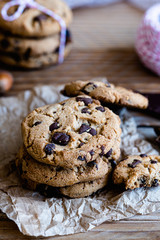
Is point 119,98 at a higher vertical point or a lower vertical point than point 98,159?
higher

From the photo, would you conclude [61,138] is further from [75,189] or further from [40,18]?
[40,18]

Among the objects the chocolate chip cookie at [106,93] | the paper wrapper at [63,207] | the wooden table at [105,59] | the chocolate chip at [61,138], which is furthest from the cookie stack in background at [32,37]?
the chocolate chip at [61,138]

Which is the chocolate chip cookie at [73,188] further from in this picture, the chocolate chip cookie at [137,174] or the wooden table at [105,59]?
the wooden table at [105,59]

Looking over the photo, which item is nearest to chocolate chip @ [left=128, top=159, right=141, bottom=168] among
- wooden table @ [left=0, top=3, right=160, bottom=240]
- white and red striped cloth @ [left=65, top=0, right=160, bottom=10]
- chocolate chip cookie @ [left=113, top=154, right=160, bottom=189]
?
chocolate chip cookie @ [left=113, top=154, right=160, bottom=189]

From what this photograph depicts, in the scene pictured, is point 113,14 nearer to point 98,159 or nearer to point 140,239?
point 98,159

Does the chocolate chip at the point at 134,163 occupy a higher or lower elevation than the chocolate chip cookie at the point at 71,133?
lower

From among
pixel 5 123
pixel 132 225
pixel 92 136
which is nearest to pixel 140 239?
pixel 132 225

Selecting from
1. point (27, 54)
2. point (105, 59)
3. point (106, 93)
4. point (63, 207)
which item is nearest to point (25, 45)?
point (27, 54)
